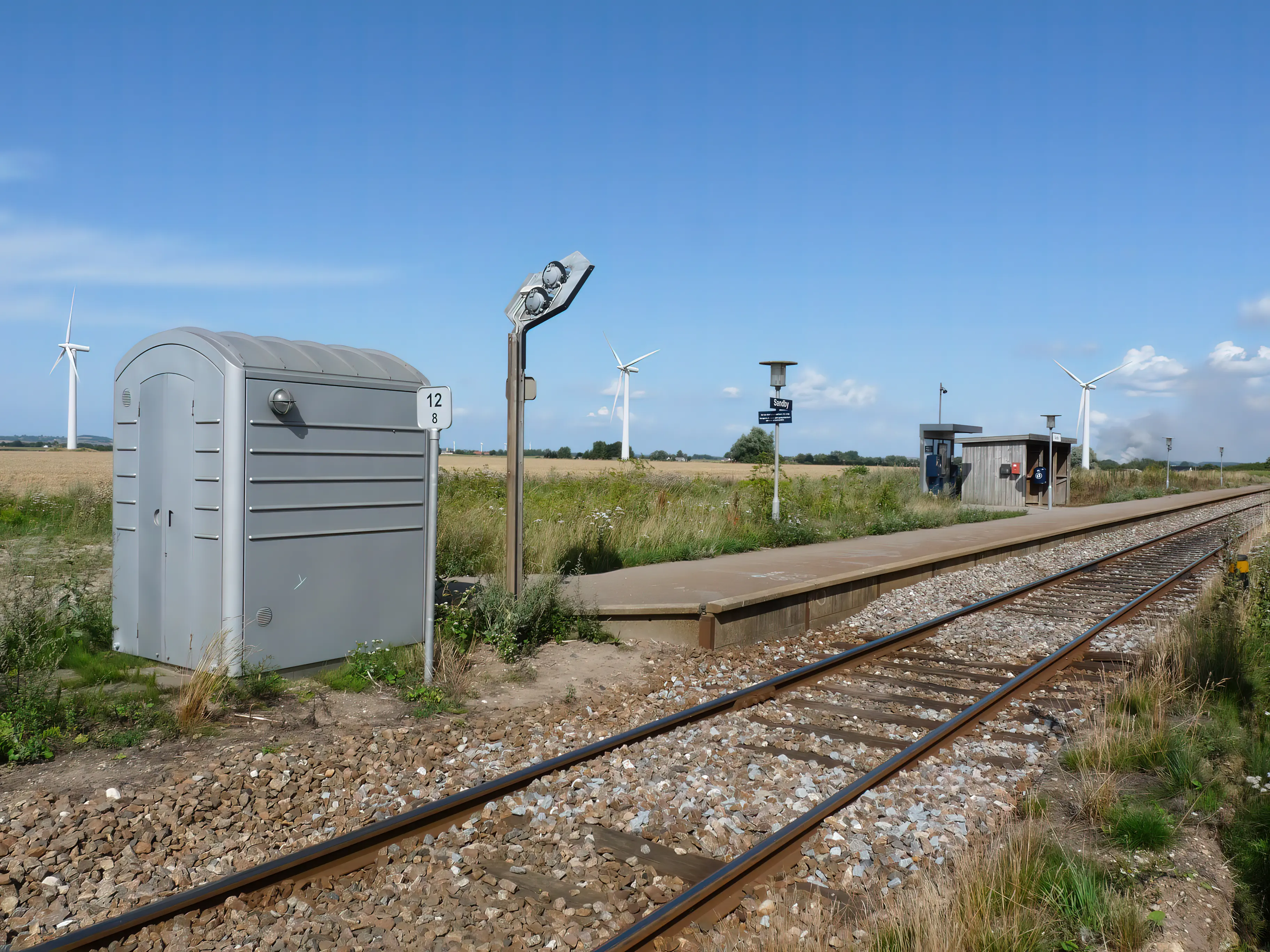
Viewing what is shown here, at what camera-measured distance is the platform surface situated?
1109 centimetres

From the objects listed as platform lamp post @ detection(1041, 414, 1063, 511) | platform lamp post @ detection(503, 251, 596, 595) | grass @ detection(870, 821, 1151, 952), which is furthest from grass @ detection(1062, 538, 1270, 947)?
platform lamp post @ detection(1041, 414, 1063, 511)

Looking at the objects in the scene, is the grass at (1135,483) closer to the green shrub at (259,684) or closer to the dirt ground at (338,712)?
the dirt ground at (338,712)

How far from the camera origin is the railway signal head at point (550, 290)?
31.4ft

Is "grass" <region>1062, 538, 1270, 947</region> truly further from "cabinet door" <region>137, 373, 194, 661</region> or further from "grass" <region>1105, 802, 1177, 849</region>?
"cabinet door" <region>137, 373, 194, 661</region>

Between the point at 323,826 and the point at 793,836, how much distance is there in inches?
102

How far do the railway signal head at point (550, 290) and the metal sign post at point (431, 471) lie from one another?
1.99 meters

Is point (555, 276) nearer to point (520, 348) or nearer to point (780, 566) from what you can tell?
point (520, 348)

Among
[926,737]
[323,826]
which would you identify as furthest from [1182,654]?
[323,826]

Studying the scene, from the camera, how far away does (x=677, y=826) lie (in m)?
5.29

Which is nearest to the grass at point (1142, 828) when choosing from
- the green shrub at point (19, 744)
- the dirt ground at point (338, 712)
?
the dirt ground at point (338, 712)

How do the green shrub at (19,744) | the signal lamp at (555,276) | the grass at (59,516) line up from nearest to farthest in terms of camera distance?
the green shrub at (19,744), the signal lamp at (555,276), the grass at (59,516)

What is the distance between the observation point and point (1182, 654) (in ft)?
28.5

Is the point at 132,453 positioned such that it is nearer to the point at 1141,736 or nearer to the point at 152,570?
the point at 152,570

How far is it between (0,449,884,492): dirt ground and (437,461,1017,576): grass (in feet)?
3.82
